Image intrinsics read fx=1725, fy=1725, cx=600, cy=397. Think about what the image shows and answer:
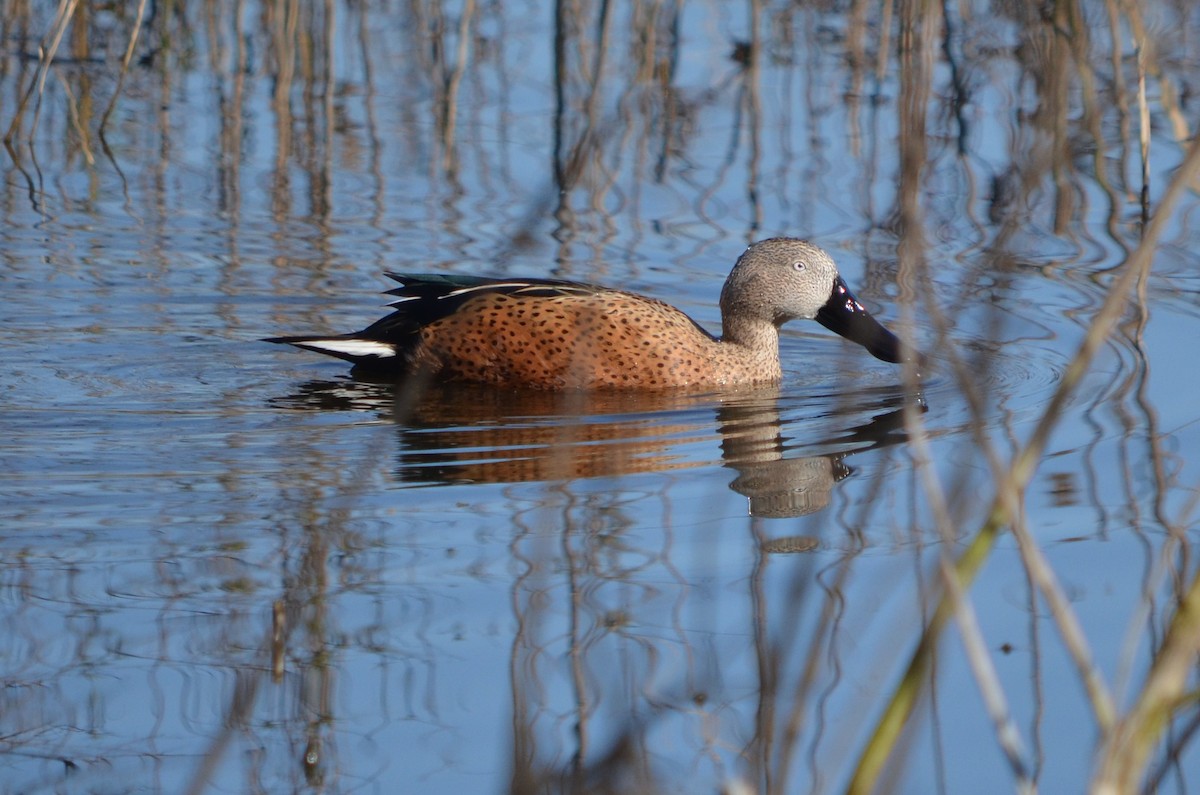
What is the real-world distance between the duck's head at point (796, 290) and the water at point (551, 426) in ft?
0.85

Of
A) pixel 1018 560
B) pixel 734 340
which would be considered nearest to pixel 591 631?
pixel 1018 560

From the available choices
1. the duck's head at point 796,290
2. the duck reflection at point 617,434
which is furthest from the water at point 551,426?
the duck's head at point 796,290

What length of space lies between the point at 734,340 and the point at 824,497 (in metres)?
2.05

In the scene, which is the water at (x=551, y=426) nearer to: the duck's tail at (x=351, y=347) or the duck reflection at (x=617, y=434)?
the duck reflection at (x=617, y=434)

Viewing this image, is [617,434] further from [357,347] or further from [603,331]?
[357,347]

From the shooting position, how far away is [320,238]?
7.93m

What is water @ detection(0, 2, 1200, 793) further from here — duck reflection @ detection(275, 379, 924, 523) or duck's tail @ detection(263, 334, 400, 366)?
duck's tail @ detection(263, 334, 400, 366)

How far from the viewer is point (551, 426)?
574cm

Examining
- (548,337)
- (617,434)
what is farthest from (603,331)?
Answer: (617,434)

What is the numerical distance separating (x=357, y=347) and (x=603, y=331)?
0.94m

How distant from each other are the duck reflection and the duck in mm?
100

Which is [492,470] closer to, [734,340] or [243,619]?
[243,619]

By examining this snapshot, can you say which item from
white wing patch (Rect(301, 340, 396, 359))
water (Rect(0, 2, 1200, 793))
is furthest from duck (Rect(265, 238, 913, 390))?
water (Rect(0, 2, 1200, 793))

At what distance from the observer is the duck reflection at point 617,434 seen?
198 inches
